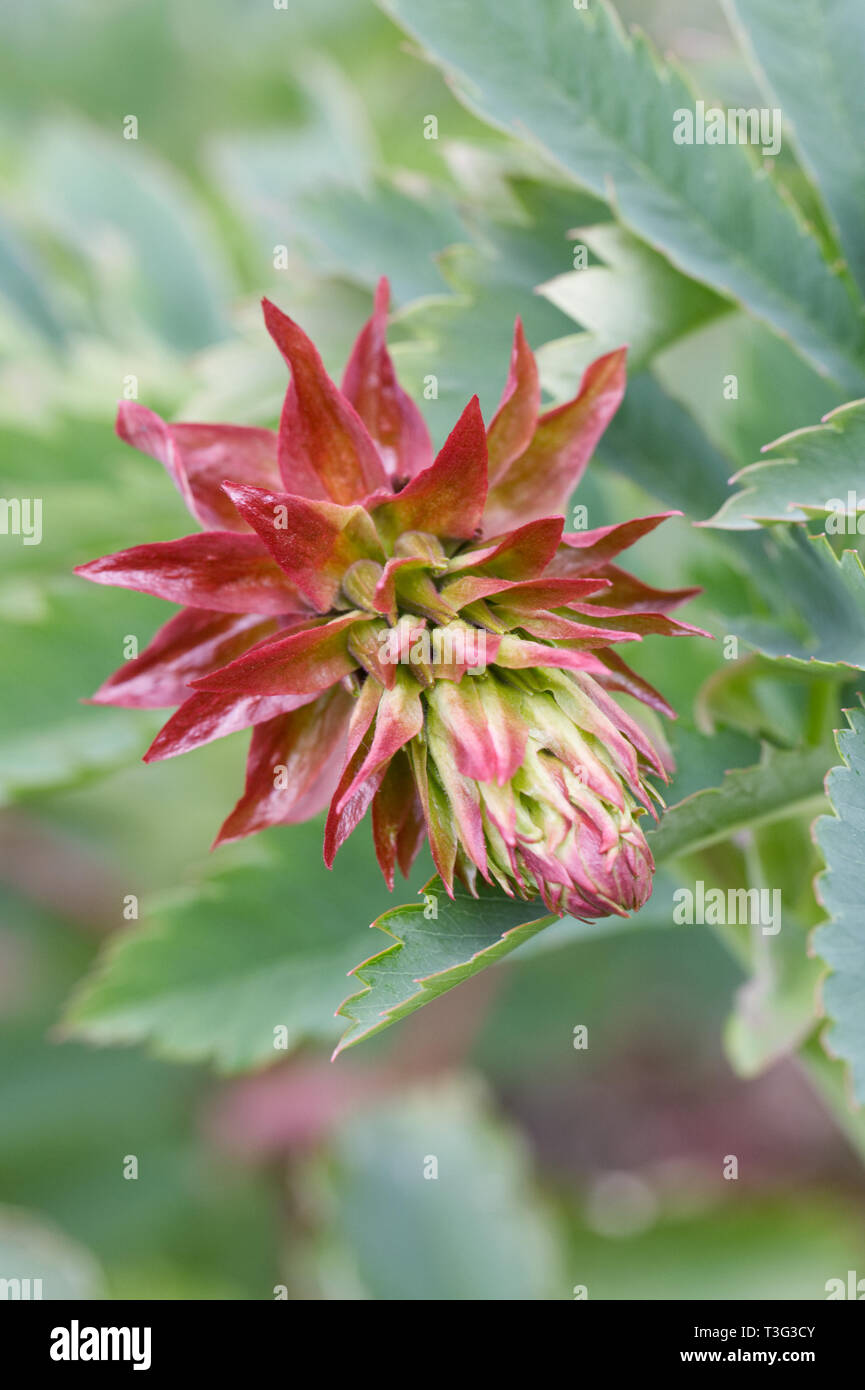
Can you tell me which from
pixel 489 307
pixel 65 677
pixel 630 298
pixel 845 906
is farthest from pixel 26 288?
pixel 845 906

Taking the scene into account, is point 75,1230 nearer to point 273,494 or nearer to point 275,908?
point 275,908

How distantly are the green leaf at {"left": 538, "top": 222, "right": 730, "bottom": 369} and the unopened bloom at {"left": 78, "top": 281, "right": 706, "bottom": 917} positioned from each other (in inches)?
3.3

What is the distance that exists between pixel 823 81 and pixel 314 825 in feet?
2.37

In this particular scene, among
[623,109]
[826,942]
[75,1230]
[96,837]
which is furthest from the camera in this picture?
[96,837]

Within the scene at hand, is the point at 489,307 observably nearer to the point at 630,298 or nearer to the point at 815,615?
the point at 630,298

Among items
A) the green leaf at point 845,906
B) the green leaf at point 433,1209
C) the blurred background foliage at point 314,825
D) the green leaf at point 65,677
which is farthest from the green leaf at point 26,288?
the green leaf at point 433,1209

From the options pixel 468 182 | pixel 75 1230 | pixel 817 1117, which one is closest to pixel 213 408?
pixel 468 182

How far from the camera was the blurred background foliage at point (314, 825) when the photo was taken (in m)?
0.93

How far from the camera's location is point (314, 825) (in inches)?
43.6

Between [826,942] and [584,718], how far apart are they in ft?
0.55

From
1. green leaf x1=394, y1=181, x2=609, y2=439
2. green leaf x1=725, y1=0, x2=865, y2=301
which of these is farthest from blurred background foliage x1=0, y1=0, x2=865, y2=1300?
green leaf x1=725, y1=0, x2=865, y2=301

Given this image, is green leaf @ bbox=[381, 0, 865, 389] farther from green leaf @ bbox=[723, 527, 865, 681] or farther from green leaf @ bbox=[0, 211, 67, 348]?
green leaf @ bbox=[0, 211, 67, 348]

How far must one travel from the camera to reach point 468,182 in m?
0.93

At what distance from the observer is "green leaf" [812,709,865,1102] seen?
0.60m
